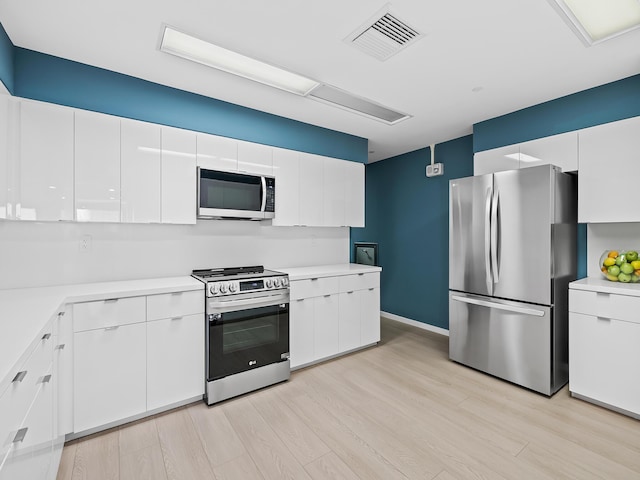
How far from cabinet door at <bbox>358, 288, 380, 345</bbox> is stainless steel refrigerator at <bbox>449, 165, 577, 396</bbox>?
98cm

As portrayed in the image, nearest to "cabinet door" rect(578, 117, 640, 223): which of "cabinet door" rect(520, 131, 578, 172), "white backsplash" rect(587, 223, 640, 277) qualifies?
"cabinet door" rect(520, 131, 578, 172)

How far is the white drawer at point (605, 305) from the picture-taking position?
2380 millimetres

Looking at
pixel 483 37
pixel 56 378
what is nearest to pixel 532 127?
pixel 483 37

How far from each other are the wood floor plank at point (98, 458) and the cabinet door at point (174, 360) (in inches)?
12.3

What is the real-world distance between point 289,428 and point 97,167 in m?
2.42

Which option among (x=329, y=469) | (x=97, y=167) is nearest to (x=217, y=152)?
(x=97, y=167)

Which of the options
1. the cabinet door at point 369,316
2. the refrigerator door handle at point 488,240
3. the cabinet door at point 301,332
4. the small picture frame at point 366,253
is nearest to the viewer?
the refrigerator door handle at point 488,240

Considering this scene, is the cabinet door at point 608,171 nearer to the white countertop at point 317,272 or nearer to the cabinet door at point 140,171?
the white countertop at point 317,272

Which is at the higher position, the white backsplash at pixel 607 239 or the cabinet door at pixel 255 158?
the cabinet door at pixel 255 158

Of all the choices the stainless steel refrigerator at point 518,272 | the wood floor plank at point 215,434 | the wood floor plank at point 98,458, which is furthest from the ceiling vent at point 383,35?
the wood floor plank at point 98,458

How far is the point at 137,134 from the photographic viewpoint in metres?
2.62

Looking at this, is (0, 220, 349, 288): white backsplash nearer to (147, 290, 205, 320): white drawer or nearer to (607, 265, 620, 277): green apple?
(147, 290, 205, 320): white drawer

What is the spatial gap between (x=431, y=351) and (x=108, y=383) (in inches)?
128

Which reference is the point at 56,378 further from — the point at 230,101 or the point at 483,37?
the point at 483,37
